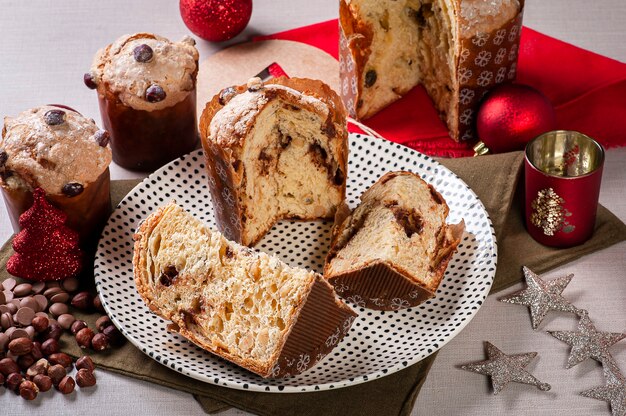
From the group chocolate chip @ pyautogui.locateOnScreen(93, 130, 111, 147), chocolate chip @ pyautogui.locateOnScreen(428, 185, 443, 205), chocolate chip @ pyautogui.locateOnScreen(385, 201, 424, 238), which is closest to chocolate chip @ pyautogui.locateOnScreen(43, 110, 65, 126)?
chocolate chip @ pyautogui.locateOnScreen(93, 130, 111, 147)

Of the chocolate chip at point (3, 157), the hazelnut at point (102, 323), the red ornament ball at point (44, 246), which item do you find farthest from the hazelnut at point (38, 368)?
the chocolate chip at point (3, 157)

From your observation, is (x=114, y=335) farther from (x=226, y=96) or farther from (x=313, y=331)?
(x=226, y=96)

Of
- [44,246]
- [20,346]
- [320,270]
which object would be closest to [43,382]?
[20,346]

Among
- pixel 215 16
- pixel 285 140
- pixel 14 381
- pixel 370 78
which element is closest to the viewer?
pixel 14 381

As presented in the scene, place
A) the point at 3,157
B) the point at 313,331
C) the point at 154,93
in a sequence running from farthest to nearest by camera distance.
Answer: the point at 154,93 < the point at 3,157 < the point at 313,331

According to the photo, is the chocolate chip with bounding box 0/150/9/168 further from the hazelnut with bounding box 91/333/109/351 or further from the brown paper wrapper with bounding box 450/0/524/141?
the brown paper wrapper with bounding box 450/0/524/141

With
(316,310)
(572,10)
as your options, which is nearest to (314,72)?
(572,10)

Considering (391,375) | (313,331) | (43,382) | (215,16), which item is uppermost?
(215,16)

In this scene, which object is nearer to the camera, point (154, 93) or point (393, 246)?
point (393, 246)
